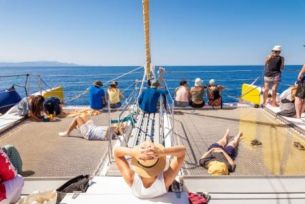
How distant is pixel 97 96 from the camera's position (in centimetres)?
729

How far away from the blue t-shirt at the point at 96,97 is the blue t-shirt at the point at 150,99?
4.87ft

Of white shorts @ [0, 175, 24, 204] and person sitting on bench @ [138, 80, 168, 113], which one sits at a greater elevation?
person sitting on bench @ [138, 80, 168, 113]

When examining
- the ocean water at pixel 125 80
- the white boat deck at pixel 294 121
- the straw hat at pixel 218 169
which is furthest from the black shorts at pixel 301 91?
the straw hat at pixel 218 169

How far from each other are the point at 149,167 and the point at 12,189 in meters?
1.21

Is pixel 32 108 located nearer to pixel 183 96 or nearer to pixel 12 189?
pixel 183 96

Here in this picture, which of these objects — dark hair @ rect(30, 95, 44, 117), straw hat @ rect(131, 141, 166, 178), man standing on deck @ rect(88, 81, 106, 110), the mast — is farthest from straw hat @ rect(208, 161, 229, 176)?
dark hair @ rect(30, 95, 44, 117)

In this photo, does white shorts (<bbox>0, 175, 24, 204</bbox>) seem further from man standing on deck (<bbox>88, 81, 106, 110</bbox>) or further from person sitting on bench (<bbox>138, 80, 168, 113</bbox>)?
man standing on deck (<bbox>88, 81, 106, 110</bbox>)

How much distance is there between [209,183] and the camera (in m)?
3.30

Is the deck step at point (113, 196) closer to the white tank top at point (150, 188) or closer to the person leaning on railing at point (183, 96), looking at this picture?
the white tank top at point (150, 188)

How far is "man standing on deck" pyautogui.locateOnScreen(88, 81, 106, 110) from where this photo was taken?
23.9 feet

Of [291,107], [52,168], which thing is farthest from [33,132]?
[291,107]

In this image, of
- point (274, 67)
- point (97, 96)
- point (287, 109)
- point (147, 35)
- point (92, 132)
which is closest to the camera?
point (92, 132)

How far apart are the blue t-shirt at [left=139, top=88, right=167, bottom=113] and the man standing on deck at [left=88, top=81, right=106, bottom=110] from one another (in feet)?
4.89

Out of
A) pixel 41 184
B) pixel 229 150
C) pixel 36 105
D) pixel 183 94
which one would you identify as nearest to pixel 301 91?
pixel 229 150
